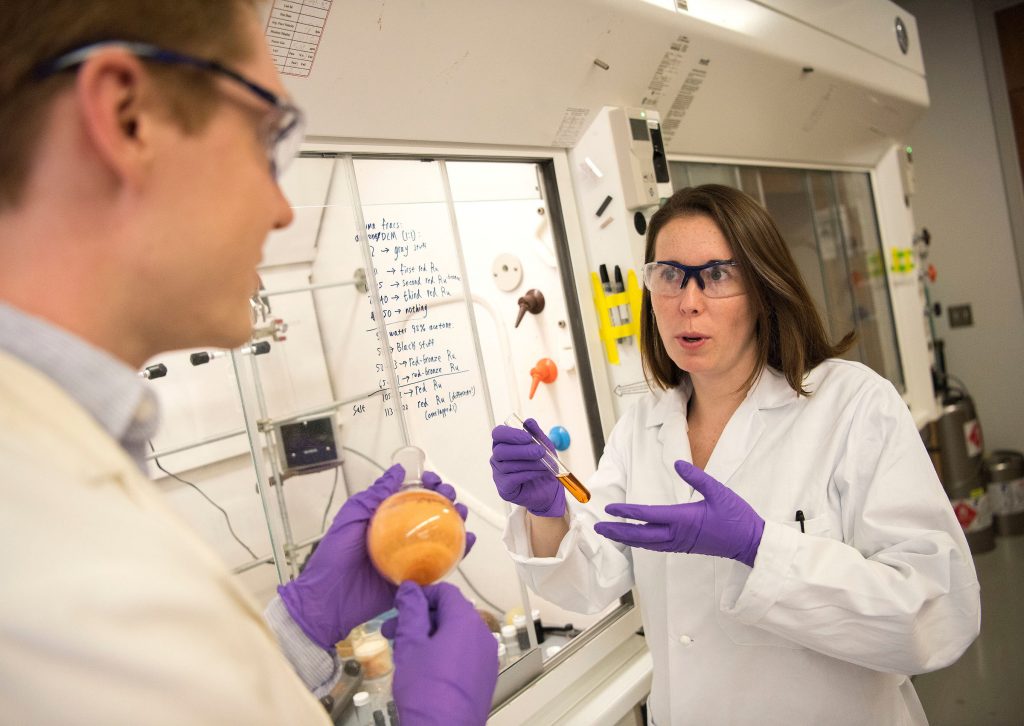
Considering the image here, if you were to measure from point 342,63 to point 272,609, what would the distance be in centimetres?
105

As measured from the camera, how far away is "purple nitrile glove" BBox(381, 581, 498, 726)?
774mm

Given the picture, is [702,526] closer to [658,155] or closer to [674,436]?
[674,436]

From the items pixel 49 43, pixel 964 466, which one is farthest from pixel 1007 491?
pixel 49 43

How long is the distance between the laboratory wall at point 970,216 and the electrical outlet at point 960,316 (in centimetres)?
3

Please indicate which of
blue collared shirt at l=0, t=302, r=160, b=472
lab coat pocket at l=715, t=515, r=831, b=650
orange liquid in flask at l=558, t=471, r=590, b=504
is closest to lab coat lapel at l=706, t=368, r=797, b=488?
lab coat pocket at l=715, t=515, r=831, b=650

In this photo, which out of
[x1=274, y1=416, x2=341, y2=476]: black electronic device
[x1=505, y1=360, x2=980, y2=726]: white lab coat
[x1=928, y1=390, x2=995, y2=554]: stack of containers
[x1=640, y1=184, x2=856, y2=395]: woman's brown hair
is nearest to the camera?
[x1=505, y1=360, x2=980, y2=726]: white lab coat

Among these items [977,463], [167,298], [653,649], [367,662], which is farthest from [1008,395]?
[167,298]

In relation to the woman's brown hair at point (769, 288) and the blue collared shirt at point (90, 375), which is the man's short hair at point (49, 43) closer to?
the blue collared shirt at point (90, 375)

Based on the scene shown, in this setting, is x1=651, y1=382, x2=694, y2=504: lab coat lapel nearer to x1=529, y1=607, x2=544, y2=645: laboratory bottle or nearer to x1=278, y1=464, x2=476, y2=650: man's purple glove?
x1=278, y1=464, x2=476, y2=650: man's purple glove

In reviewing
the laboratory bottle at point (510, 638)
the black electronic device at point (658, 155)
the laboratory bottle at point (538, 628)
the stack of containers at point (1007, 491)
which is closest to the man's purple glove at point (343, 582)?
the laboratory bottle at point (510, 638)

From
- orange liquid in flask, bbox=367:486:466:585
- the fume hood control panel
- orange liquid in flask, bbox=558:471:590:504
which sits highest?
the fume hood control panel

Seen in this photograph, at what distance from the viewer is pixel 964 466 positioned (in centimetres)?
375

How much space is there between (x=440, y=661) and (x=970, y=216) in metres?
4.82

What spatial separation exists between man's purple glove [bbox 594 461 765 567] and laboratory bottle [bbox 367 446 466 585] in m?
0.38
